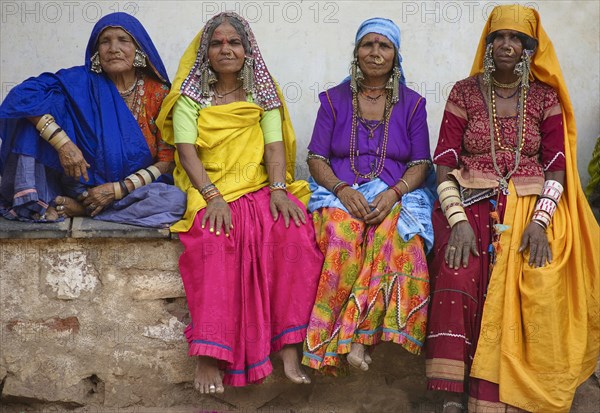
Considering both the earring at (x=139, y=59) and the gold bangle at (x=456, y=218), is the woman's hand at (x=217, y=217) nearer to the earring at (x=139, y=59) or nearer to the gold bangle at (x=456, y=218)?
the earring at (x=139, y=59)

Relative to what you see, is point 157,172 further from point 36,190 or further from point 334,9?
point 334,9

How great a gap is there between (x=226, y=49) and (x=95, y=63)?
2.72 ft

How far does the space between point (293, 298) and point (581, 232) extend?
164cm

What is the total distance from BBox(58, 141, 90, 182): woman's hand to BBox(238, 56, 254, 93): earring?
1044mm

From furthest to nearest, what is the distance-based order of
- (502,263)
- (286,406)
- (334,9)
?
(334,9) < (286,406) < (502,263)

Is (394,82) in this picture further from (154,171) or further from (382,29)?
(154,171)

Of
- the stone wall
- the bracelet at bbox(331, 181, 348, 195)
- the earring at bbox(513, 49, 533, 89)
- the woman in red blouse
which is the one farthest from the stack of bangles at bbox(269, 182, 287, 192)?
the earring at bbox(513, 49, 533, 89)

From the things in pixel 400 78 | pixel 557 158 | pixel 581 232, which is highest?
pixel 400 78

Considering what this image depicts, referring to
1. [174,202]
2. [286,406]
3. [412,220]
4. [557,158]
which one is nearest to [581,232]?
[557,158]

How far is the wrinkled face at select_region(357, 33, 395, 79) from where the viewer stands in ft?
20.2

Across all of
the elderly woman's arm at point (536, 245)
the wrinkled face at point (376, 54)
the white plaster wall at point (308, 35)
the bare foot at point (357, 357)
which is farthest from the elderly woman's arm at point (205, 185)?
the elderly woman's arm at point (536, 245)

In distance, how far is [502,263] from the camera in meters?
5.68

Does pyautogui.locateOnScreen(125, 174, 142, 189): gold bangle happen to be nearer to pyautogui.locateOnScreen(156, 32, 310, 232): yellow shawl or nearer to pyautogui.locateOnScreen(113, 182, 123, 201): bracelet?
pyautogui.locateOnScreen(113, 182, 123, 201): bracelet

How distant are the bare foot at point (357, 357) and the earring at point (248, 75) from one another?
5.50 feet
